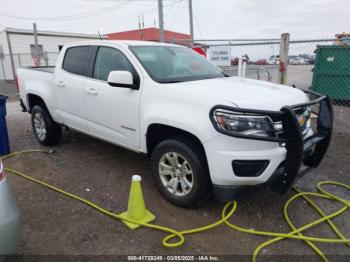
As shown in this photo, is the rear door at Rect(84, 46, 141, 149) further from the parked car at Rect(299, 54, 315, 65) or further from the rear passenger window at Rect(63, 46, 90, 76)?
the parked car at Rect(299, 54, 315, 65)

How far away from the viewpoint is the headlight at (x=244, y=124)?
271 centimetres

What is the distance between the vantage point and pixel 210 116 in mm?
2734

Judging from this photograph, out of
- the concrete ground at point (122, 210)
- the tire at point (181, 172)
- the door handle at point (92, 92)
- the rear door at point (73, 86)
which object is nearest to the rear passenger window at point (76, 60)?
the rear door at point (73, 86)

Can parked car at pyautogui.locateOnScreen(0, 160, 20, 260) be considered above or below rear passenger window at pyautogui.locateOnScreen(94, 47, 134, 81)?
below

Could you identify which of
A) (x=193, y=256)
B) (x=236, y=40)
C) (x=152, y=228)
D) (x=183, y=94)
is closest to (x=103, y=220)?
(x=152, y=228)

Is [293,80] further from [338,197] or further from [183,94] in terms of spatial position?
[183,94]

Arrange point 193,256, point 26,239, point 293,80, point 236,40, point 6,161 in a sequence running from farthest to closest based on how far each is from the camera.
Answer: point 293,80 < point 236,40 < point 6,161 < point 26,239 < point 193,256

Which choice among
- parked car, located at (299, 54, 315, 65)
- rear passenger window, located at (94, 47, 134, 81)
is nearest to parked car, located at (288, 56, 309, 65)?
parked car, located at (299, 54, 315, 65)

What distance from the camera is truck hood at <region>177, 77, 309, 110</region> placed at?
280cm

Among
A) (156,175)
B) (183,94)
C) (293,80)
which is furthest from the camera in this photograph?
(293,80)

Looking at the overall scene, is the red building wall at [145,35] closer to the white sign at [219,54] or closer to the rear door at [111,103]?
the white sign at [219,54]

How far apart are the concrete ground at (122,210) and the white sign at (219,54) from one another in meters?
6.07

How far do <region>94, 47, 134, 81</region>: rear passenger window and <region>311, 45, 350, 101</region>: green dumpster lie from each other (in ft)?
22.0

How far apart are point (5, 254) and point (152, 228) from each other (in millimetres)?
1340
